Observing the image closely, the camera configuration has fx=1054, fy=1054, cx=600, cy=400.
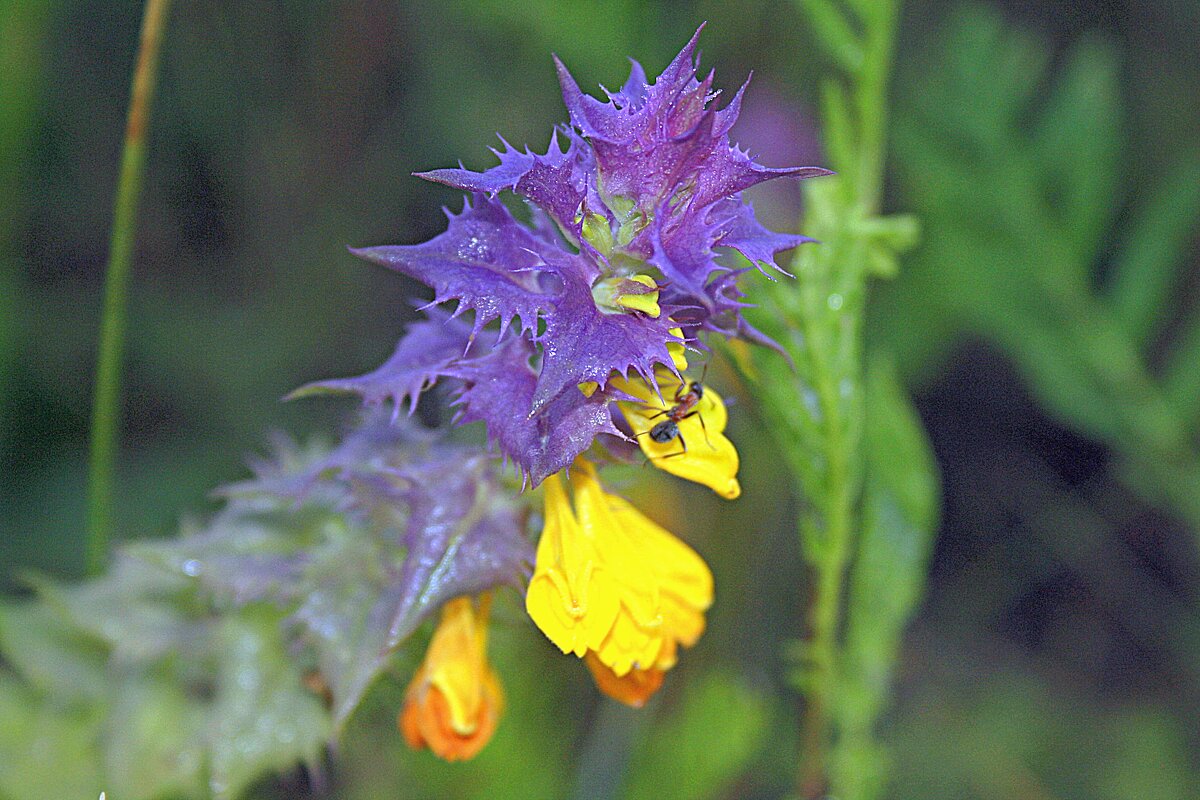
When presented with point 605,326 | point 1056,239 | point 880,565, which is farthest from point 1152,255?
point 605,326

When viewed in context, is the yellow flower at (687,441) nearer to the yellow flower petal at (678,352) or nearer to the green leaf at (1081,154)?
the yellow flower petal at (678,352)

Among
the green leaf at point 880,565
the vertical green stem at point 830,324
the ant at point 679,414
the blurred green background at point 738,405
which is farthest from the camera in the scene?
the blurred green background at point 738,405

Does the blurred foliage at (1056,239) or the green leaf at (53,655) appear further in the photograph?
the blurred foliage at (1056,239)

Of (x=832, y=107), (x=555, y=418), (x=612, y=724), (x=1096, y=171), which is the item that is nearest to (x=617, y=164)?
(x=555, y=418)

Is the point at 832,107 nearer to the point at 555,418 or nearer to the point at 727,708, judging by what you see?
the point at 555,418

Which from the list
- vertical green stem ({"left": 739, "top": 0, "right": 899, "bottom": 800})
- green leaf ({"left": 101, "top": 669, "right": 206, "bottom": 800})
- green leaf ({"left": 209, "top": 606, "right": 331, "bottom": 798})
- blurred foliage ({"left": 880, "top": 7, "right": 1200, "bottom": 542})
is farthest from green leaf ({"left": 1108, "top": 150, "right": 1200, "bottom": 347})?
green leaf ({"left": 101, "top": 669, "right": 206, "bottom": 800})

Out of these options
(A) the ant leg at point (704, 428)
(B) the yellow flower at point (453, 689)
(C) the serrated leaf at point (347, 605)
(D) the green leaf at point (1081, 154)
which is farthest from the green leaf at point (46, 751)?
(D) the green leaf at point (1081, 154)

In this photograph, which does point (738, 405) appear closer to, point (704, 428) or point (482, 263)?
point (704, 428)

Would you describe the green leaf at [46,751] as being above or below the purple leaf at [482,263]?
below

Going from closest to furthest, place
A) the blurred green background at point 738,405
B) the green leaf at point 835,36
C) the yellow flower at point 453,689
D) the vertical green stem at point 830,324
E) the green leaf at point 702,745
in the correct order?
the yellow flower at point 453,689 < the vertical green stem at point 830,324 < the green leaf at point 835,36 < the green leaf at point 702,745 < the blurred green background at point 738,405
